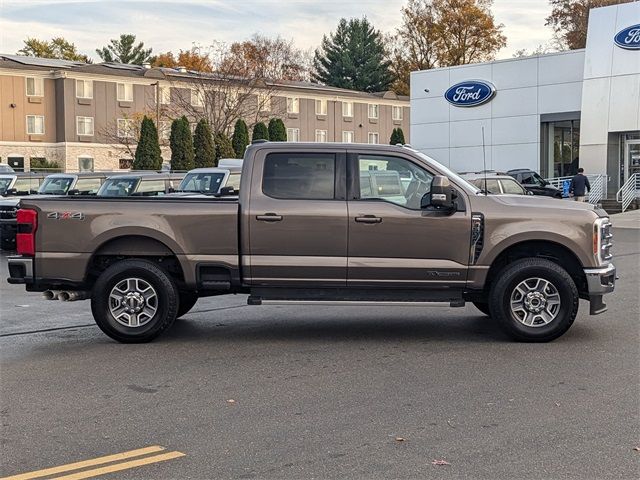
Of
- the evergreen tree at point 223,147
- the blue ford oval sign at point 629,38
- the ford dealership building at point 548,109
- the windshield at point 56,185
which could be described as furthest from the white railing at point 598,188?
the evergreen tree at point 223,147

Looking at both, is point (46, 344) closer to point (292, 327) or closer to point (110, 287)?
point (110, 287)

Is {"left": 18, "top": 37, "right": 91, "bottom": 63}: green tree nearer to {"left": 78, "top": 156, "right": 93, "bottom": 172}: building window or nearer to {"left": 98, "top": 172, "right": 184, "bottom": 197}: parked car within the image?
{"left": 78, "top": 156, "right": 93, "bottom": 172}: building window

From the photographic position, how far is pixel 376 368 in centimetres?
734

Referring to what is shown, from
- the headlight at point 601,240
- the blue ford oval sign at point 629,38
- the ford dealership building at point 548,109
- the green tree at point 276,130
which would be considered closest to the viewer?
the headlight at point 601,240

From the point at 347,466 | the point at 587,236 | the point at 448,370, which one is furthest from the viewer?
the point at 587,236

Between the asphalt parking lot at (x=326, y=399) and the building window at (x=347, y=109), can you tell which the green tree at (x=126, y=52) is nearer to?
the building window at (x=347, y=109)

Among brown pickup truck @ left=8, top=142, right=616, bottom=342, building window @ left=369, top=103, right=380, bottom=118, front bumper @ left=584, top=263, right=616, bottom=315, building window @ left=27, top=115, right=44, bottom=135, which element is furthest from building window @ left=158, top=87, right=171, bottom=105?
front bumper @ left=584, top=263, right=616, bottom=315

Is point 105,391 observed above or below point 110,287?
below

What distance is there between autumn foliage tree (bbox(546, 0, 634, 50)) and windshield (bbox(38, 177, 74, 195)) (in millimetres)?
49991

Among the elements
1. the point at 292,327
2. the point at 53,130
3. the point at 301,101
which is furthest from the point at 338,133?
the point at 292,327

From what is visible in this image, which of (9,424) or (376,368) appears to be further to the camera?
(376,368)

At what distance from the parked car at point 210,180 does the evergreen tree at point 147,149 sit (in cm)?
3119

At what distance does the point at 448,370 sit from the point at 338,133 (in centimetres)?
6695

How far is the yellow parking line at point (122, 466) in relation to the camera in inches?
183
